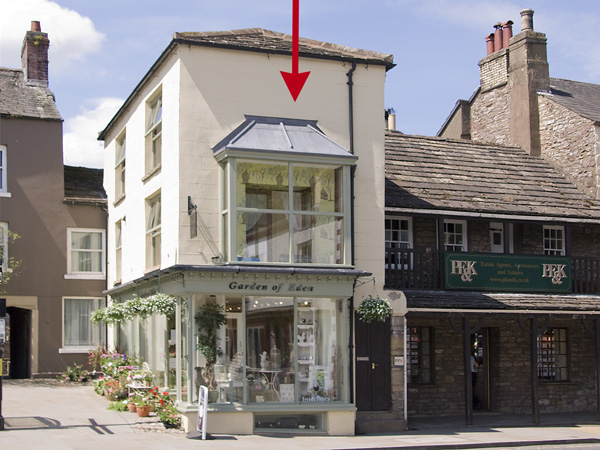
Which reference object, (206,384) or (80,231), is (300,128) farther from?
(80,231)

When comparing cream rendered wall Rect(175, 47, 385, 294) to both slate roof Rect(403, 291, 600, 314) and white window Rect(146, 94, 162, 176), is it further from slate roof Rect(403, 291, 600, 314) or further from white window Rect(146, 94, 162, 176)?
white window Rect(146, 94, 162, 176)

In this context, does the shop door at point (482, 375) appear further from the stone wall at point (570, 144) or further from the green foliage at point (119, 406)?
the green foliage at point (119, 406)

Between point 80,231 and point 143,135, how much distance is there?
5877mm

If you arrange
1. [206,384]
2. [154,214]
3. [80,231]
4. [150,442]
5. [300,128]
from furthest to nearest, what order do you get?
[80,231] → [154,214] → [300,128] → [206,384] → [150,442]

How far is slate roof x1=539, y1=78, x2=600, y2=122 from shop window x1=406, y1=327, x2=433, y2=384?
7575 mm

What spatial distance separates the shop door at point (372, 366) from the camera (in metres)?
17.7

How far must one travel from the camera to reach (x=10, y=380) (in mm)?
22938

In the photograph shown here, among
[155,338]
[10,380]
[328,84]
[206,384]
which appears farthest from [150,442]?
[10,380]

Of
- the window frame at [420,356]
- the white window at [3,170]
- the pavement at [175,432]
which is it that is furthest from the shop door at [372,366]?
the white window at [3,170]

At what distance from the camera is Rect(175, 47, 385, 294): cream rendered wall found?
54.6 ft

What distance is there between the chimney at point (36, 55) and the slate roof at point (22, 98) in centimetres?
29

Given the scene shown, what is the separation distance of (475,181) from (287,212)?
720 centimetres

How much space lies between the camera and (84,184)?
25.6 m

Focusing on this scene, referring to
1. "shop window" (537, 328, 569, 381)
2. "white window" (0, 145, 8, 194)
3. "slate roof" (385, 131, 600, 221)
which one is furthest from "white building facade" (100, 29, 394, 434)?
"white window" (0, 145, 8, 194)
